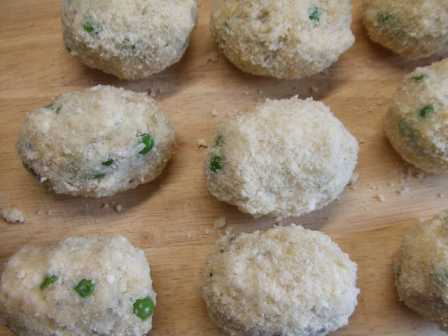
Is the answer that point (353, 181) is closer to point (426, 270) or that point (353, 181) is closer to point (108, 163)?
point (426, 270)

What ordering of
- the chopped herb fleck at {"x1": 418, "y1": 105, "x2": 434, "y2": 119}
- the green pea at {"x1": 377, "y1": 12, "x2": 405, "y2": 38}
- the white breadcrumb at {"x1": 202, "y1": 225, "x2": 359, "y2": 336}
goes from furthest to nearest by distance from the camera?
the green pea at {"x1": 377, "y1": 12, "x2": 405, "y2": 38} < the chopped herb fleck at {"x1": 418, "y1": 105, "x2": 434, "y2": 119} < the white breadcrumb at {"x1": 202, "y1": 225, "x2": 359, "y2": 336}

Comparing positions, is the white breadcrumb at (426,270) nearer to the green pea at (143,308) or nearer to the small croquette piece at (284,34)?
the small croquette piece at (284,34)

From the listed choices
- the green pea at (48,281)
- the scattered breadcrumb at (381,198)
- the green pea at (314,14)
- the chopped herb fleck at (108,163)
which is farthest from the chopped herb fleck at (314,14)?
the green pea at (48,281)

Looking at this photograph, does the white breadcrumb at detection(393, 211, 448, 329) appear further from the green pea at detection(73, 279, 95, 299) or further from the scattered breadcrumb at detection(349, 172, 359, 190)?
the green pea at detection(73, 279, 95, 299)

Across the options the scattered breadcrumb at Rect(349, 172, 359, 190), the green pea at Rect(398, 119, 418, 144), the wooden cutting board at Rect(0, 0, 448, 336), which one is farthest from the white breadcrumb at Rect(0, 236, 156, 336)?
the green pea at Rect(398, 119, 418, 144)

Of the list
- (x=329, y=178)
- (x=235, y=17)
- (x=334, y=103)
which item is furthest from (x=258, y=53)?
(x=329, y=178)

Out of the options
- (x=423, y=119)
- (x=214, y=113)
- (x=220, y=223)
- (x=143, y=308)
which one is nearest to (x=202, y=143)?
(x=214, y=113)

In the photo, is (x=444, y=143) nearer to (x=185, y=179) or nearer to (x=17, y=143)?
(x=185, y=179)
